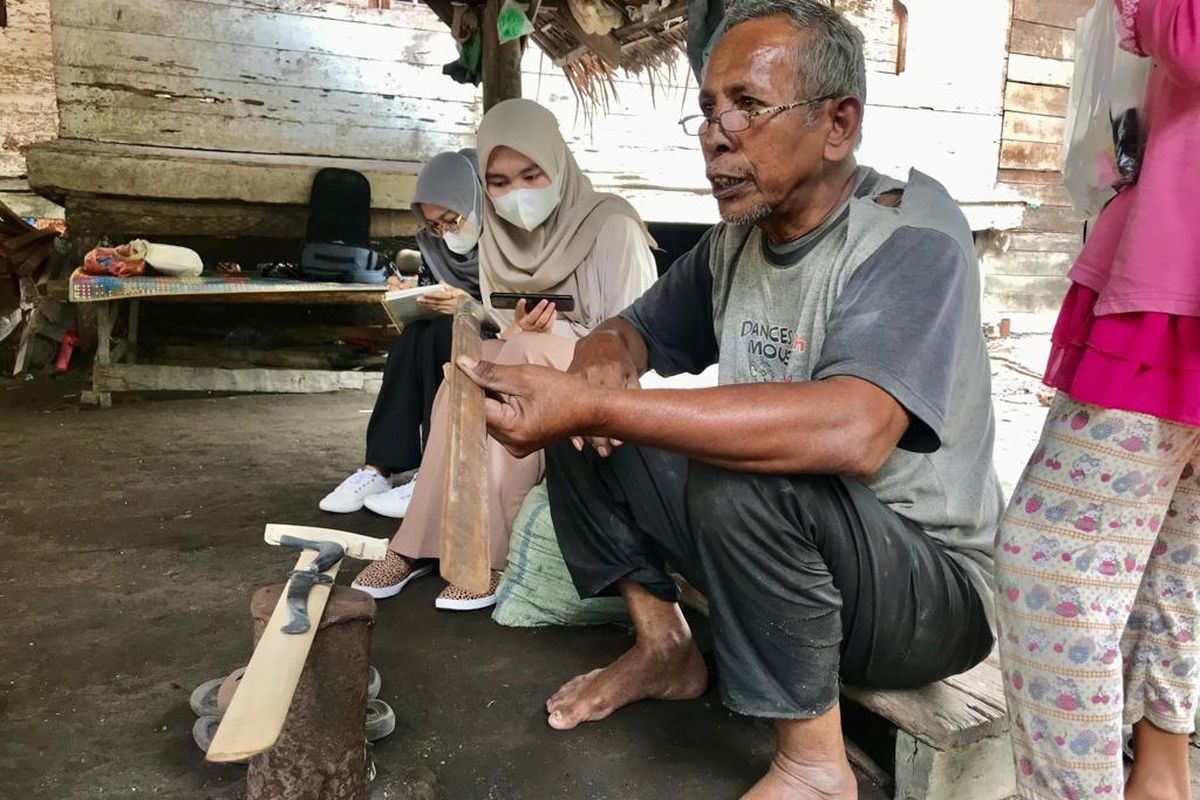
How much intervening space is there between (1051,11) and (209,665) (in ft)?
26.0

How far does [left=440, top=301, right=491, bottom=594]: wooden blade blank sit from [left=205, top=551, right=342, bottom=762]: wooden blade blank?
0.24 m

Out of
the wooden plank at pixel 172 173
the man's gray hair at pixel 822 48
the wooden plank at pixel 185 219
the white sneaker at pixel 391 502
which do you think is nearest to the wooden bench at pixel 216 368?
the wooden plank at pixel 185 219

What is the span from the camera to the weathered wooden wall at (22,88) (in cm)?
710

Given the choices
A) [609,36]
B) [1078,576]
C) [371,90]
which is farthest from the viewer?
[371,90]

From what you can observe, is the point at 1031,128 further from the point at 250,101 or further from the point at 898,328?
the point at 898,328

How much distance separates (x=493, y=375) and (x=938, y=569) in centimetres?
80

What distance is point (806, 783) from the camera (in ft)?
5.05

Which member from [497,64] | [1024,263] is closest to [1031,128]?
[1024,263]

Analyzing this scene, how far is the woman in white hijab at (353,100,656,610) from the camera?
2.57 m

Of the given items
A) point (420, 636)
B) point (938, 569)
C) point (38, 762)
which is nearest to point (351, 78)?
point (420, 636)

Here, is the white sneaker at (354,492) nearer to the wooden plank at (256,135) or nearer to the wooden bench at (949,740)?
the wooden bench at (949,740)

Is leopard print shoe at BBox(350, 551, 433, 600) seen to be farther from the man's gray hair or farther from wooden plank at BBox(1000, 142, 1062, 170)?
wooden plank at BBox(1000, 142, 1062, 170)

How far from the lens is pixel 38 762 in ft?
5.74

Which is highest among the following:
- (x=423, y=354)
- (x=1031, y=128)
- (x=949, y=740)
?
(x=1031, y=128)
